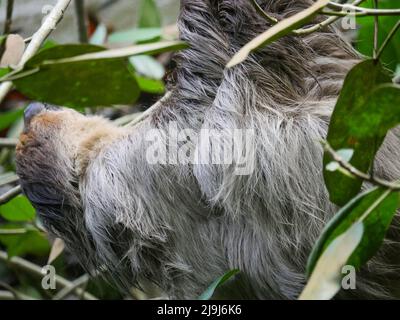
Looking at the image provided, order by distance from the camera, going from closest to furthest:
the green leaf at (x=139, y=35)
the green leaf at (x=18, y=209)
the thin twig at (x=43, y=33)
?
the thin twig at (x=43, y=33) → the green leaf at (x=18, y=209) → the green leaf at (x=139, y=35)

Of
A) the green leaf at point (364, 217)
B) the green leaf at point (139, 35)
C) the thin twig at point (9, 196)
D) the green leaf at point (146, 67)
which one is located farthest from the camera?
the green leaf at point (146, 67)

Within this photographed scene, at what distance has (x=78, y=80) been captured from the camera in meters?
1.79

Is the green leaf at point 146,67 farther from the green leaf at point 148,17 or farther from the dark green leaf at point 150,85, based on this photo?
the green leaf at point 148,17

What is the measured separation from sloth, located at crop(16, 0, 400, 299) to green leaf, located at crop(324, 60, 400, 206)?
0.95 m

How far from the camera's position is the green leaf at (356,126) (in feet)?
5.37

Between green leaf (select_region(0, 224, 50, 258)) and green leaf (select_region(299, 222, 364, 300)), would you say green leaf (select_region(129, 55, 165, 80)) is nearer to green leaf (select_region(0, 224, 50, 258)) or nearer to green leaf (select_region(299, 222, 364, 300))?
green leaf (select_region(0, 224, 50, 258))

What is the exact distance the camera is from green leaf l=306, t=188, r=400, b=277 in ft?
5.27

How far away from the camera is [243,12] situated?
3053 mm

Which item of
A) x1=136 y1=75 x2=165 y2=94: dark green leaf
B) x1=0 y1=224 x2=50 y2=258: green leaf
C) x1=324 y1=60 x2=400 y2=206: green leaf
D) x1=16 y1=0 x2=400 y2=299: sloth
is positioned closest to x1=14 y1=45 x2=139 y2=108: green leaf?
x1=324 y1=60 x2=400 y2=206: green leaf

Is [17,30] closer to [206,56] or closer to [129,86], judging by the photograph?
[206,56]

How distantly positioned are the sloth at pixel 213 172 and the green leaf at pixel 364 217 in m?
1.00

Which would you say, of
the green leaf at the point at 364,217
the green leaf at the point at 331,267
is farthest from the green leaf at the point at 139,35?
the green leaf at the point at 331,267

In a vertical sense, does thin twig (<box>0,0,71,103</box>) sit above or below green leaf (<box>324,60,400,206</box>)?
above
